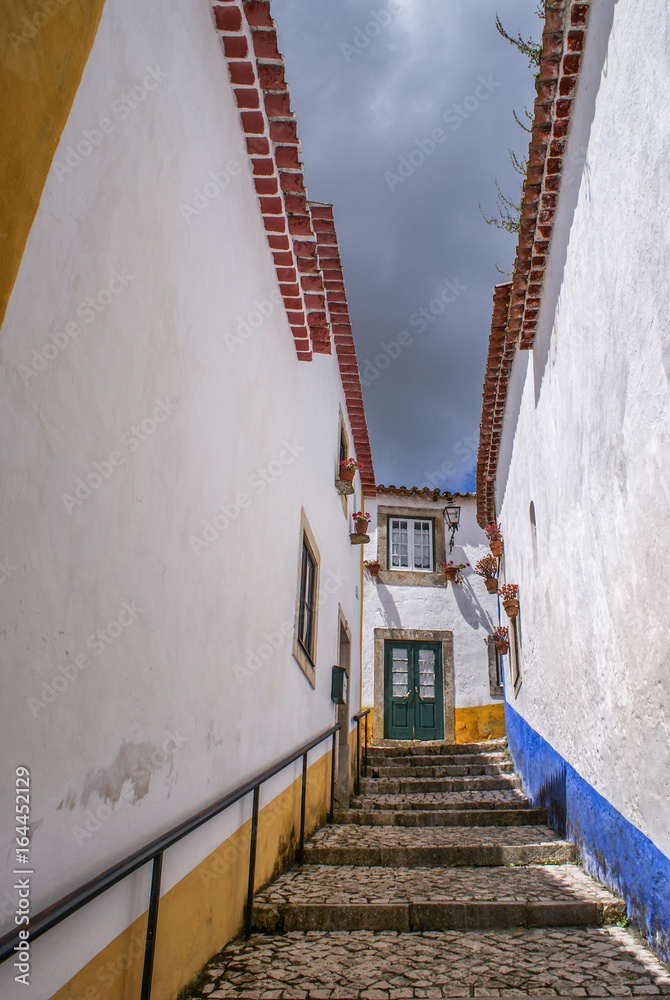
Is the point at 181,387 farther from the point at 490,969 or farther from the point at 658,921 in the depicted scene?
the point at 658,921

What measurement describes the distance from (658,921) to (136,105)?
430 cm

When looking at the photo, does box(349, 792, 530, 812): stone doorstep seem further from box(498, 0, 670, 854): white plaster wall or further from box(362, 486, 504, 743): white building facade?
box(362, 486, 504, 743): white building facade

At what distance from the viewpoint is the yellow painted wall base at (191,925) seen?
2127 mm

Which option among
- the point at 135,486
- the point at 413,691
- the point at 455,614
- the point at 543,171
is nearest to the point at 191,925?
the point at 135,486

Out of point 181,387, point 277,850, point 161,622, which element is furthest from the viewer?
point 277,850

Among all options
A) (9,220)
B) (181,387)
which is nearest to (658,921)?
(181,387)

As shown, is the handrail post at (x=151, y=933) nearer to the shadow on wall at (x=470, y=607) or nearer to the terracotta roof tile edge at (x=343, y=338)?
the terracotta roof tile edge at (x=343, y=338)

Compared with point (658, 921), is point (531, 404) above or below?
above

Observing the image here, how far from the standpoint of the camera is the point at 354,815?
653cm

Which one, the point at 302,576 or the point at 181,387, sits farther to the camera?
the point at 302,576

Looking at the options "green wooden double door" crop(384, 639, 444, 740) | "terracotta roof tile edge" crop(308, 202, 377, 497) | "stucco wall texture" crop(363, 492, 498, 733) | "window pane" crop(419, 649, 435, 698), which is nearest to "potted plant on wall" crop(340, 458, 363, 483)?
"terracotta roof tile edge" crop(308, 202, 377, 497)

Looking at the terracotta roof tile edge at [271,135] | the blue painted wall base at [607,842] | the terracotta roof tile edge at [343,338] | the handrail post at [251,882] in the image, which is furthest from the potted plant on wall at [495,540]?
the handrail post at [251,882]

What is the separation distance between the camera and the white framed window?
14117 millimetres

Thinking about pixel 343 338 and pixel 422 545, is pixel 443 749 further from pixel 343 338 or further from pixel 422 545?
pixel 343 338
